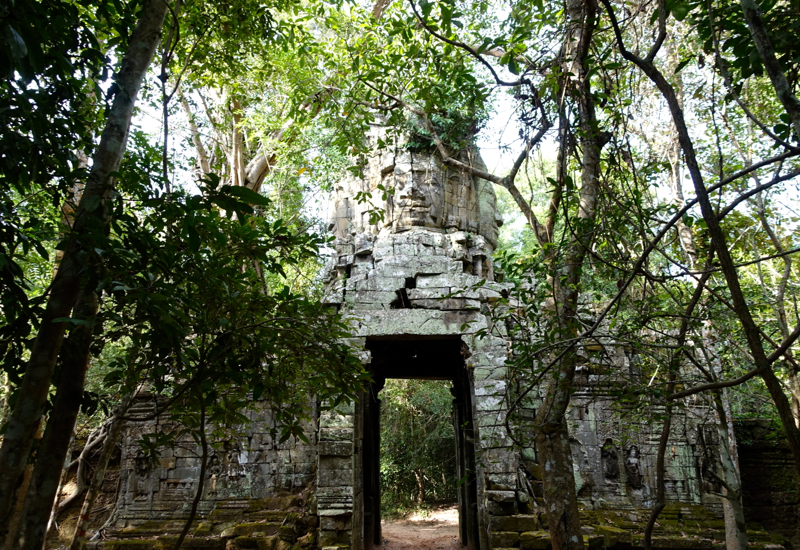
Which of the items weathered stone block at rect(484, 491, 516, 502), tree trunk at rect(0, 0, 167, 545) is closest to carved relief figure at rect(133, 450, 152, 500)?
weathered stone block at rect(484, 491, 516, 502)

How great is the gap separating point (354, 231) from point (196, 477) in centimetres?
484

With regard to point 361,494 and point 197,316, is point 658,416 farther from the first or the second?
point 361,494

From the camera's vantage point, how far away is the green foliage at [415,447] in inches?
651

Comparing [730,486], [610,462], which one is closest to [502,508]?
[610,462]

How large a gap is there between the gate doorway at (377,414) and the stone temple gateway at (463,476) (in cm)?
14

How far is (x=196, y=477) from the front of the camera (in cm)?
862

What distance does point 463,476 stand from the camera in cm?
786

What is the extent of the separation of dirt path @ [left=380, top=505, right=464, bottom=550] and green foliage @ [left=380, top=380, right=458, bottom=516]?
2.61 feet

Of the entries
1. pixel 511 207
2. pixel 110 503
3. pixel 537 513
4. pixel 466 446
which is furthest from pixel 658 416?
pixel 511 207

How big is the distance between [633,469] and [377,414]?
5.10 meters

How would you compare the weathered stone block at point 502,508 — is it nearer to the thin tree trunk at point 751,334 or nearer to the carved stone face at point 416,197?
the carved stone face at point 416,197

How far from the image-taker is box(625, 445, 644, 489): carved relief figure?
827cm

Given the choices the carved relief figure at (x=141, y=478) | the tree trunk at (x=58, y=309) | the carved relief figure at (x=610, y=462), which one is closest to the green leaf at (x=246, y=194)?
the tree trunk at (x=58, y=309)

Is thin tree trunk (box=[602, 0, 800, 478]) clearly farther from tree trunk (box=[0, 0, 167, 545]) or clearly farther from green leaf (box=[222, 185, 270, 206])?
tree trunk (box=[0, 0, 167, 545])
